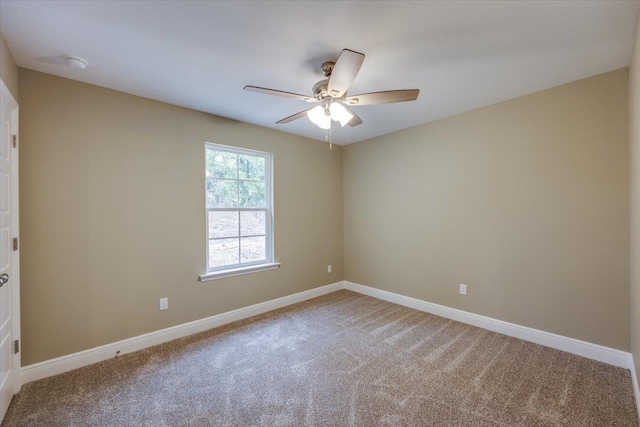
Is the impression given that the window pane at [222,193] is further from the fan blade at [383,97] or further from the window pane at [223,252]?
the fan blade at [383,97]

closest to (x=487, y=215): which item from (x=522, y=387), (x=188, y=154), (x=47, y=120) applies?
(x=522, y=387)

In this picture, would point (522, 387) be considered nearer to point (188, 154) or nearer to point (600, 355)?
point (600, 355)

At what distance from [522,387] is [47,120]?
4162 mm

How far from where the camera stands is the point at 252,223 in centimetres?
354

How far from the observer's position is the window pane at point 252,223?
11.3 feet

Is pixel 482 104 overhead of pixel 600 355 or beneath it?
overhead

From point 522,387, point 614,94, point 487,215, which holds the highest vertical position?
point 614,94

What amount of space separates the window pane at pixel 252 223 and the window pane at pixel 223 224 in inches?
3.6

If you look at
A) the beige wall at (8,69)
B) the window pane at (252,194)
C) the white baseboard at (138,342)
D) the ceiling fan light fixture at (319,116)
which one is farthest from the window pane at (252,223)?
the beige wall at (8,69)

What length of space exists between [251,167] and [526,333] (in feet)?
11.5

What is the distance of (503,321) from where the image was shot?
2.85 m

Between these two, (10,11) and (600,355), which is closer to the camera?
(10,11)

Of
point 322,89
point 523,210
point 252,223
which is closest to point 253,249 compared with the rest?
point 252,223

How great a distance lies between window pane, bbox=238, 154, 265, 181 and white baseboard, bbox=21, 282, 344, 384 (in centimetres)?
164
